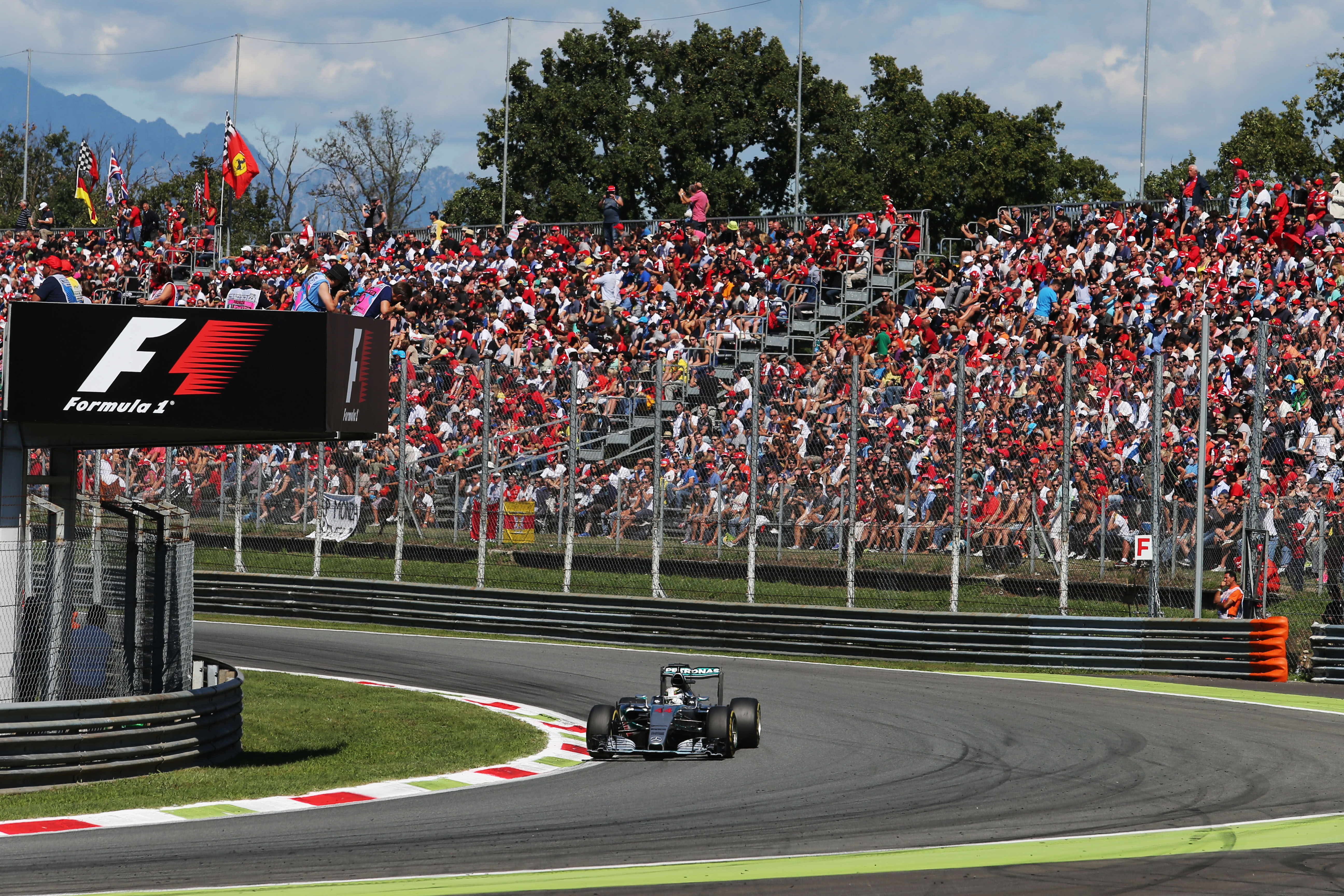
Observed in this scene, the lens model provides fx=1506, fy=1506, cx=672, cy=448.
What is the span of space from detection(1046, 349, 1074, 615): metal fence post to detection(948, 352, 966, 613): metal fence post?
1.04 meters

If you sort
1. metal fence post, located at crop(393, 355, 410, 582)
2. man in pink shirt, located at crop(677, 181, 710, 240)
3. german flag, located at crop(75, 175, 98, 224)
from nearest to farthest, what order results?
1. metal fence post, located at crop(393, 355, 410, 582)
2. man in pink shirt, located at crop(677, 181, 710, 240)
3. german flag, located at crop(75, 175, 98, 224)

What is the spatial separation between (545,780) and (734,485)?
8.40 m

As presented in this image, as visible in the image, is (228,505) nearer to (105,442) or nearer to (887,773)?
(105,442)

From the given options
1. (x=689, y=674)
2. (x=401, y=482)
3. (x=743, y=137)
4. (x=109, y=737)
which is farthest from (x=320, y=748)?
(x=743, y=137)

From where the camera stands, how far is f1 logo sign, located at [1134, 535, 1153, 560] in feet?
55.7

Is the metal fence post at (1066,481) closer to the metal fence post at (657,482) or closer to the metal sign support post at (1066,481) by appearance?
the metal sign support post at (1066,481)

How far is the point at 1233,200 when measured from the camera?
1035 inches

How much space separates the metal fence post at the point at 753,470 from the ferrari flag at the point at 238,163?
19641 millimetres

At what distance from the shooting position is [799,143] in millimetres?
38750

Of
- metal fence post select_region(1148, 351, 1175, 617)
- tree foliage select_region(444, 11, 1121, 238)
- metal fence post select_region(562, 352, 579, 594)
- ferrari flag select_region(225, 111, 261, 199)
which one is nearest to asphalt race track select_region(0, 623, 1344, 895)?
metal fence post select_region(1148, 351, 1175, 617)

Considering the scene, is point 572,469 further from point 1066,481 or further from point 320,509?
point 1066,481

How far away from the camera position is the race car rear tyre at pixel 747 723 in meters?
12.0

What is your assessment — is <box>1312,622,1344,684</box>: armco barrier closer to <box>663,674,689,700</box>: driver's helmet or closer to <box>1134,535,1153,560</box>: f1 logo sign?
<box>1134,535,1153,560</box>: f1 logo sign

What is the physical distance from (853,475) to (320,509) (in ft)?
27.8
